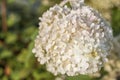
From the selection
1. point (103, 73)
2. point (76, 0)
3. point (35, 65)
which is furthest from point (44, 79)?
point (76, 0)

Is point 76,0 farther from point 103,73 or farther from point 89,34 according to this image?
point 103,73

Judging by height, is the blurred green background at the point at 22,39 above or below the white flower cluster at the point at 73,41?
above

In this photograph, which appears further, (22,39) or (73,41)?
(22,39)

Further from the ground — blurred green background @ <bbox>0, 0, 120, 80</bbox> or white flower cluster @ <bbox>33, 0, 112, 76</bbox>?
blurred green background @ <bbox>0, 0, 120, 80</bbox>

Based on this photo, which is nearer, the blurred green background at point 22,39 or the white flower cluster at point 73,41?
the white flower cluster at point 73,41

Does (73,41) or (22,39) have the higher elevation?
(22,39)
